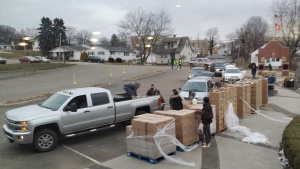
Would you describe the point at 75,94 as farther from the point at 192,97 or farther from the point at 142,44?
the point at 142,44

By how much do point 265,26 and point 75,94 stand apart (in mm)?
109302

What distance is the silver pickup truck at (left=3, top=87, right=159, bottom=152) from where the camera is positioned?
32.2 feet

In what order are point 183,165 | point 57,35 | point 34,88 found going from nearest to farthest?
point 183,165 < point 34,88 < point 57,35

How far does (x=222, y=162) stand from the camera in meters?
8.71

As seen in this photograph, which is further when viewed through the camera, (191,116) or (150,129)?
(191,116)

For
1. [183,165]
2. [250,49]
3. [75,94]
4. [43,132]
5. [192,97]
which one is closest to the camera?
[183,165]

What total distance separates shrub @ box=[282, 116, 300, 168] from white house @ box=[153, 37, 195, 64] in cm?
7450

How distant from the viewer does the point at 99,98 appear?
A: 11648 mm

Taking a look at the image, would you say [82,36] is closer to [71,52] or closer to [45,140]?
[71,52]

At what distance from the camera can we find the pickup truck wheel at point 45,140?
9943mm

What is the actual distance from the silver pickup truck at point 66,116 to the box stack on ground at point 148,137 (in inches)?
92.6

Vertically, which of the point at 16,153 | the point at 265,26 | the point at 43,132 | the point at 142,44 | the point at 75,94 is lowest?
the point at 16,153

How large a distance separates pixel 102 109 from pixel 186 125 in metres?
3.36

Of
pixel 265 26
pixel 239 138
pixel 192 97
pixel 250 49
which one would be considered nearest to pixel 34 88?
pixel 192 97
